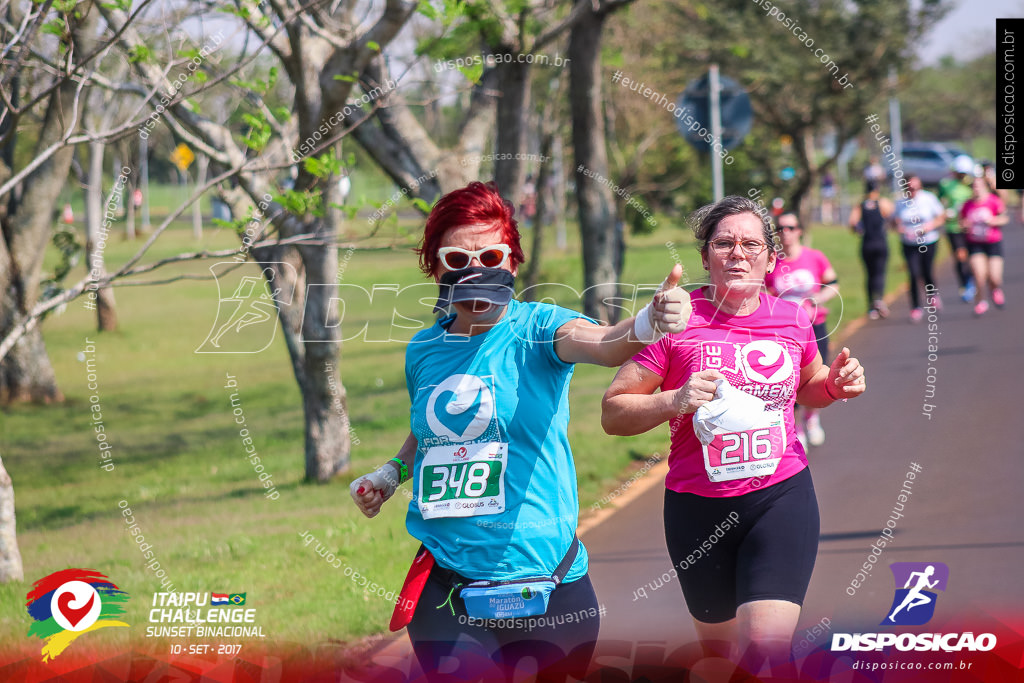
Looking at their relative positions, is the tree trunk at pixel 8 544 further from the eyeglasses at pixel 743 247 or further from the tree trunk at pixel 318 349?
the eyeglasses at pixel 743 247

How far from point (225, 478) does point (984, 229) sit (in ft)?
32.0

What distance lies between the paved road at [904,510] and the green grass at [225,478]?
118 centimetres

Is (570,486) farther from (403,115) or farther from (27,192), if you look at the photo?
(27,192)

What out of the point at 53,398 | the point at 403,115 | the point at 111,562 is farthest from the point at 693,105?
the point at 53,398

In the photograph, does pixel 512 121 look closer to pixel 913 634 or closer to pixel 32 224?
pixel 913 634

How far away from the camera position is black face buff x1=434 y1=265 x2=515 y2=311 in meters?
3.04

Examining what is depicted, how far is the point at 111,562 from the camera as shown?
6750mm

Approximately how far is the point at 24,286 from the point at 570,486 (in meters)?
10.0

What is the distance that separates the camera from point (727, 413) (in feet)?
11.2

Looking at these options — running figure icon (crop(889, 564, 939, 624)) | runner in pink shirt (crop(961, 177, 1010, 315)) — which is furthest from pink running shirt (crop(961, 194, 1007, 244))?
running figure icon (crop(889, 564, 939, 624))

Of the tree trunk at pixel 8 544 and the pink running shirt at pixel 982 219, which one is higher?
the pink running shirt at pixel 982 219

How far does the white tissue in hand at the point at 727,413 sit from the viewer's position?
3324 mm

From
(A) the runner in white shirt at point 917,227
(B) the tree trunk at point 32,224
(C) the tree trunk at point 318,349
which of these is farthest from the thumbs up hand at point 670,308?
(A) the runner in white shirt at point 917,227

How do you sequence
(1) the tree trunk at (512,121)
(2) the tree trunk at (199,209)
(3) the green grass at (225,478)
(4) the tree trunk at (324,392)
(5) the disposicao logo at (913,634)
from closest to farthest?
(5) the disposicao logo at (913,634) < (3) the green grass at (225,478) < (2) the tree trunk at (199,209) < (4) the tree trunk at (324,392) < (1) the tree trunk at (512,121)
